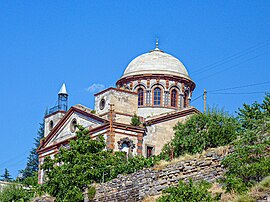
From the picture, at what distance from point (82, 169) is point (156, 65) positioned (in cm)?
2175

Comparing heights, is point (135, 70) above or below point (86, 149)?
above

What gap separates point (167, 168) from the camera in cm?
2425

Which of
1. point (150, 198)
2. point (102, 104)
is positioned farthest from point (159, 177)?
point (102, 104)

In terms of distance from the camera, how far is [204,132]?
3834cm

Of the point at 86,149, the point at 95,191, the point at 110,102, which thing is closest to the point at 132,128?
the point at 110,102

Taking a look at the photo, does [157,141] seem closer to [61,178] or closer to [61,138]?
[61,138]

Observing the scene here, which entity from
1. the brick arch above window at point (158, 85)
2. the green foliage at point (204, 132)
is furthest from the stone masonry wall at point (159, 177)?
the brick arch above window at point (158, 85)

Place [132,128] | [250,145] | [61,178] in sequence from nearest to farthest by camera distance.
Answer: [250,145]
[61,178]
[132,128]

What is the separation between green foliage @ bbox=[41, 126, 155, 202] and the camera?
2961 centimetres

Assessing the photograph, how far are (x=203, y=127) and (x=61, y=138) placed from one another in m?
14.8

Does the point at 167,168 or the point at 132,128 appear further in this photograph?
the point at 132,128

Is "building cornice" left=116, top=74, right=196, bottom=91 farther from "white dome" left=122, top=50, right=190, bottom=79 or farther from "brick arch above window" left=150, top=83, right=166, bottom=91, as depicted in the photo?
"brick arch above window" left=150, top=83, right=166, bottom=91

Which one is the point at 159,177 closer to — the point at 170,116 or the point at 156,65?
the point at 170,116

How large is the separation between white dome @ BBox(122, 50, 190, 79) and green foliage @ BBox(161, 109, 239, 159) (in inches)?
414
